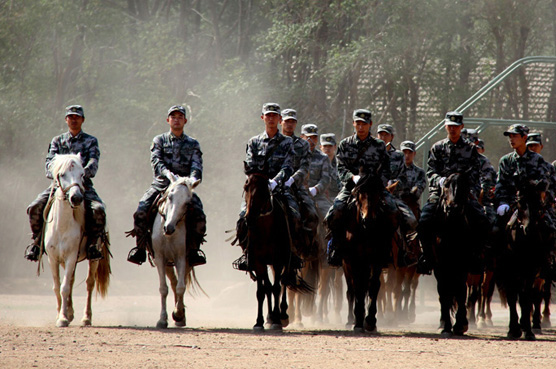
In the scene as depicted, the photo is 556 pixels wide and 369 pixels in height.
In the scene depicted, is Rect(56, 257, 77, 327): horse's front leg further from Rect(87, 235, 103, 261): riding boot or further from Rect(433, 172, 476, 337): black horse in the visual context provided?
Rect(433, 172, 476, 337): black horse

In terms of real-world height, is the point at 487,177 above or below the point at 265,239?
above

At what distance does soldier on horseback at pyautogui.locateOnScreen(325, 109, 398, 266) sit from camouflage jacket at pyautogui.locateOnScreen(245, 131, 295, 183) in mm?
659

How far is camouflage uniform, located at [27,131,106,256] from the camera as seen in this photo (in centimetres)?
1141

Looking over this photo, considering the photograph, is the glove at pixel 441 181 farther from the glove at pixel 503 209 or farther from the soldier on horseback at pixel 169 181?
the soldier on horseback at pixel 169 181

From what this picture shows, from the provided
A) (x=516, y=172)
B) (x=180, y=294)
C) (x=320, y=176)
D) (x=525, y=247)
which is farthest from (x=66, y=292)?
(x=516, y=172)

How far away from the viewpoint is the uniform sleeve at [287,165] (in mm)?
10939

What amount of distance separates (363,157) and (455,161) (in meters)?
1.22

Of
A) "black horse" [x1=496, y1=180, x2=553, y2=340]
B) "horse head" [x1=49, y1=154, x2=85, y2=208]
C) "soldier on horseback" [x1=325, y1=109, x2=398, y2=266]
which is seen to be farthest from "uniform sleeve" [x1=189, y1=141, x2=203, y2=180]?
"black horse" [x1=496, y1=180, x2=553, y2=340]

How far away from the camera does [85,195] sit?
38.3 feet

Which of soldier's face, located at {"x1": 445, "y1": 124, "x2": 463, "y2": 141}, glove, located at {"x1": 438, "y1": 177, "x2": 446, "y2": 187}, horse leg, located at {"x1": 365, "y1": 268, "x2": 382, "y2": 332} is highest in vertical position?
soldier's face, located at {"x1": 445, "y1": 124, "x2": 463, "y2": 141}

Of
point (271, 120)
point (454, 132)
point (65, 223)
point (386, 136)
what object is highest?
point (386, 136)

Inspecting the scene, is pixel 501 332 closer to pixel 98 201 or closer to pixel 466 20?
pixel 98 201

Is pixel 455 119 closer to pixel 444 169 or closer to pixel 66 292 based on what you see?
pixel 444 169

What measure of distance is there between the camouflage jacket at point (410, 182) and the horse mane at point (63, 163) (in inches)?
200
